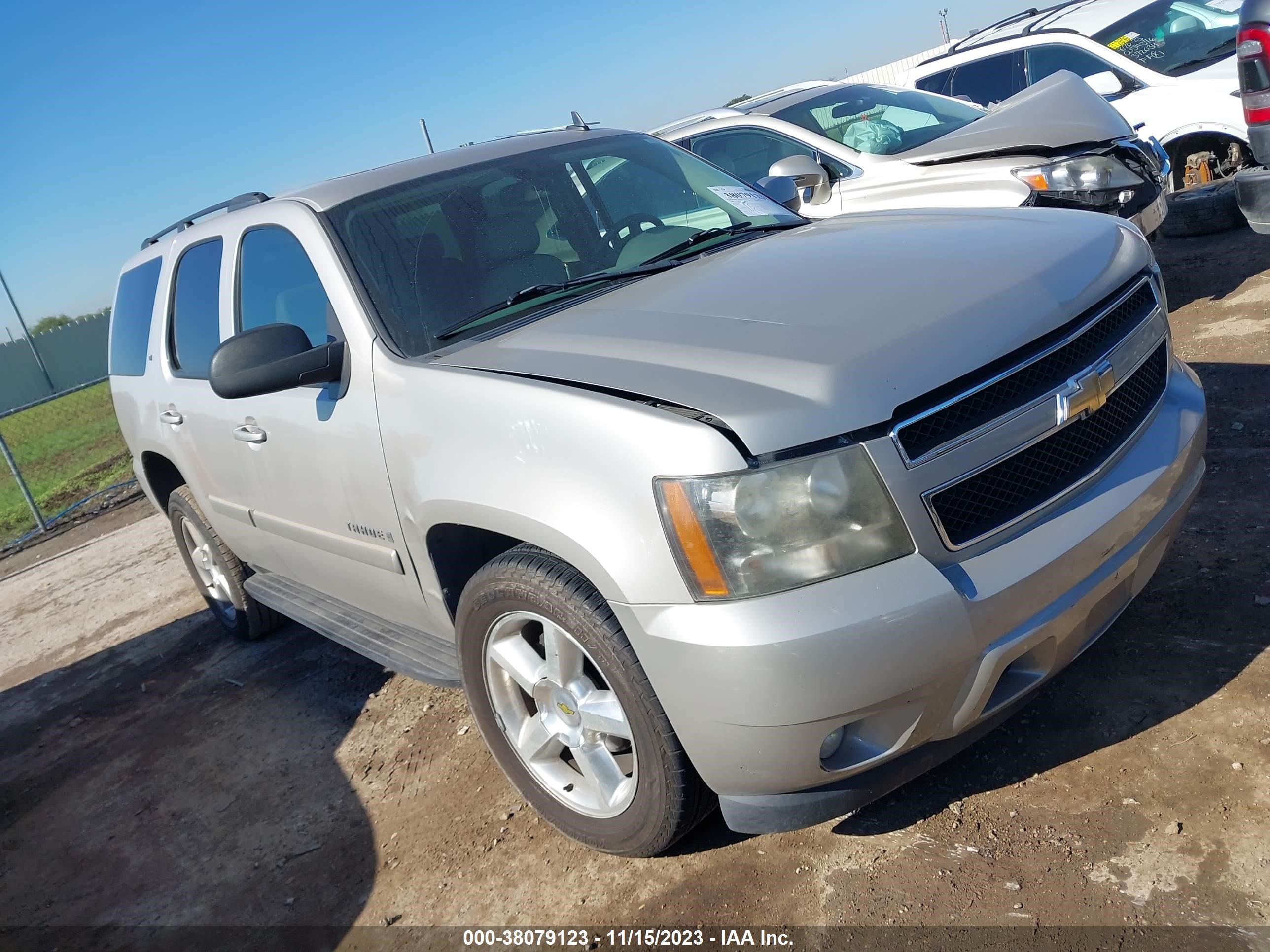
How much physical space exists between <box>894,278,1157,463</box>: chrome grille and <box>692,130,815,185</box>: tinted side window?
4824 millimetres

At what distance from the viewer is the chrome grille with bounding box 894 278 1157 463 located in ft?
6.79

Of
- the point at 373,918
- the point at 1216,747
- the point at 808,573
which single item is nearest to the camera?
the point at 808,573

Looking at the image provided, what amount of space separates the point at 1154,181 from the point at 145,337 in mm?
5734

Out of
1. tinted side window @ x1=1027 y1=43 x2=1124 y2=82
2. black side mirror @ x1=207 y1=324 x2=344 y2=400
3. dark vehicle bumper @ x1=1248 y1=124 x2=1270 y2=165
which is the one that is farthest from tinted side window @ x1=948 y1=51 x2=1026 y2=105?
black side mirror @ x1=207 y1=324 x2=344 y2=400

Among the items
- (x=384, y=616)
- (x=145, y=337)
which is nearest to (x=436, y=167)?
(x=384, y=616)

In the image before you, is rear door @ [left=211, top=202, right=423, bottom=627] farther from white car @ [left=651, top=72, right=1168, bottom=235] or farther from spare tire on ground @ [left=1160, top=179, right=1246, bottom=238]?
spare tire on ground @ [left=1160, top=179, right=1246, bottom=238]

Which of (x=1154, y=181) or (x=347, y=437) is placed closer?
(x=347, y=437)

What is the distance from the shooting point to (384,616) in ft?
11.2

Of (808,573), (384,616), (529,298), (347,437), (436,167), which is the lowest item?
(384,616)

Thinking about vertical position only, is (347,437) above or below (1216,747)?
above

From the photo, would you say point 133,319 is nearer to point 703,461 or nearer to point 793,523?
point 703,461

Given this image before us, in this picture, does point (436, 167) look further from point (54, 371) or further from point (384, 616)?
point (54, 371)

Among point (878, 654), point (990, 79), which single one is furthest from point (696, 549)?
point (990, 79)

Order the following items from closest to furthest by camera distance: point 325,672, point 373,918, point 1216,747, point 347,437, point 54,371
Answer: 1. point 1216,747
2. point 373,918
3. point 347,437
4. point 325,672
5. point 54,371
